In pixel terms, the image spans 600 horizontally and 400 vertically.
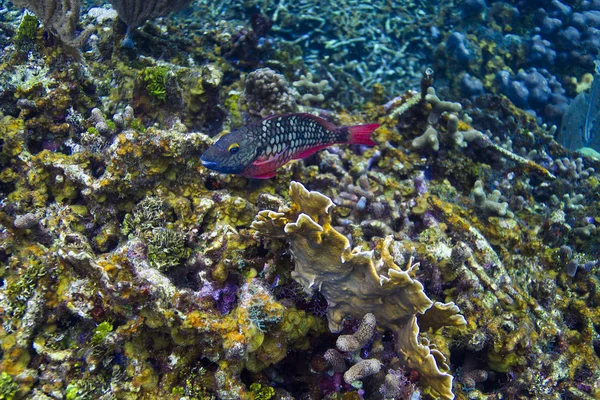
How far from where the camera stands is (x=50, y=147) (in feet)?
12.9

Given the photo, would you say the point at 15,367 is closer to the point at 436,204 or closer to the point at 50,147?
the point at 50,147

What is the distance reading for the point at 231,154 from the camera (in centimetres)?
295

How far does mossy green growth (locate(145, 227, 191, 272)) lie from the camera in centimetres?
284

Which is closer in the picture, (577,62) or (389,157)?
(389,157)

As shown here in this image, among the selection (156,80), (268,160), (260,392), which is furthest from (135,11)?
(260,392)

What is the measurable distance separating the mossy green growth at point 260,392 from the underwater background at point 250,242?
0.35 ft

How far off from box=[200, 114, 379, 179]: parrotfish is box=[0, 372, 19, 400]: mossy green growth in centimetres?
207

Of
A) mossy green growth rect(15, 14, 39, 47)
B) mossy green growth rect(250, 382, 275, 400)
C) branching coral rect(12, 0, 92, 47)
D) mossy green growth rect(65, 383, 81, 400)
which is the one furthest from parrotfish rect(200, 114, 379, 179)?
mossy green growth rect(15, 14, 39, 47)

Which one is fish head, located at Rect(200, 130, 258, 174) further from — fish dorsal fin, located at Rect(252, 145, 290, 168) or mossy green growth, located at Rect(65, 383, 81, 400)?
mossy green growth, located at Rect(65, 383, 81, 400)

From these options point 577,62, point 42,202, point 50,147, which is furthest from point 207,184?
point 577,62

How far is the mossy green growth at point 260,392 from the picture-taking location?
8.36ft

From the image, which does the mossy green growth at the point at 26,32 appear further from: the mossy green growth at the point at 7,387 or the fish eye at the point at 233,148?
the mossy green growth at the point at 7,387

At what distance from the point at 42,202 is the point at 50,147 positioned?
34.0 inches

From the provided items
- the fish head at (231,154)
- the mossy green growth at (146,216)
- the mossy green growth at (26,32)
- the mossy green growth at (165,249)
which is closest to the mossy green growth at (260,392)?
the mossy green growth at (165,249)
